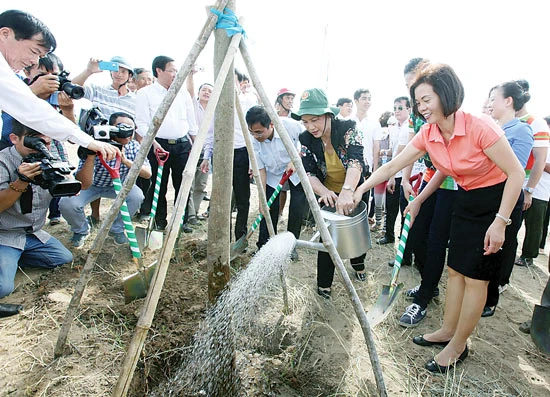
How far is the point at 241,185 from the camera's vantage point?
4070 millimetres

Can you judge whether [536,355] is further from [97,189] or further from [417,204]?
[97,189]

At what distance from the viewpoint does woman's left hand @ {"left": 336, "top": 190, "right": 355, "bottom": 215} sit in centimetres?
253

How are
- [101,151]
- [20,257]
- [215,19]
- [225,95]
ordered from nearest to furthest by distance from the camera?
1. [215,19]
2. [225,95]
3. [101,151]
4. [20,257]

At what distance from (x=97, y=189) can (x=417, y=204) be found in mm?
3504

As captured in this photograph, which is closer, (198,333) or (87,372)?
(87,372)

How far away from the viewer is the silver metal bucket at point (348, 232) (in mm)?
2498

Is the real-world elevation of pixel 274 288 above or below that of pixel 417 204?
below

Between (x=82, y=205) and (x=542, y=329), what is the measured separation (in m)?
4.46

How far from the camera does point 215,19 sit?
1.65 meters

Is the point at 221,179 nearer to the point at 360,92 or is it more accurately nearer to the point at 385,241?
the point at 385,241

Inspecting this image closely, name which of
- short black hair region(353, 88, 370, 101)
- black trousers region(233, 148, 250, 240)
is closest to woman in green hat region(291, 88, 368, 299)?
black trousers region(233, 148, 250, 240)

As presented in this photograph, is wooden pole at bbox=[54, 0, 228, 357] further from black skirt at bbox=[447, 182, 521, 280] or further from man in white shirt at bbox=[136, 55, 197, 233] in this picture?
man in white shirt at bbox=[136, 55, 197, 233]

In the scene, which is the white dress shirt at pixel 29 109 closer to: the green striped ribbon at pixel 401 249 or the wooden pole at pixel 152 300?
the wooden pole at pixel 152 300

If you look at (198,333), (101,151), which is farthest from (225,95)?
(198,333)
